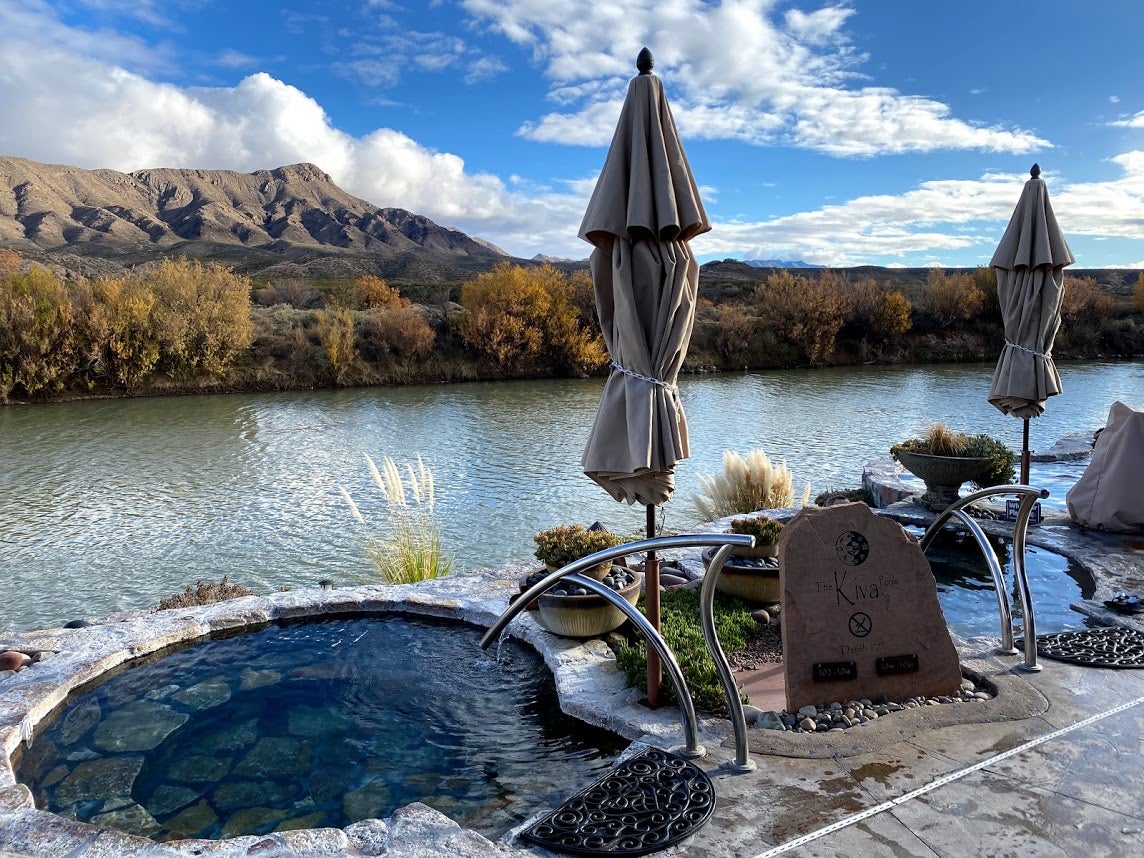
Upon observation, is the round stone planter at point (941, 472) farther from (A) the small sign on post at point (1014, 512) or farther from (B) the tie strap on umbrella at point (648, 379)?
(B) the tie strap on umbrella at point (648, 379)

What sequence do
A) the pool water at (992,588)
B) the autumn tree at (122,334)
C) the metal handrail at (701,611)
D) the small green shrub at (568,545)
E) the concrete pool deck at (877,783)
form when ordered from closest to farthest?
the concrete pool deck at (877,783) → the metal handrail at (701,611) → the pool water at (992,588) → the small green shrub at (568,545) → the autumn tree at (122,334)

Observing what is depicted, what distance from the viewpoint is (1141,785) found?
2898mm

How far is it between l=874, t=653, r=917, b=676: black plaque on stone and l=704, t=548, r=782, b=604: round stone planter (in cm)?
165

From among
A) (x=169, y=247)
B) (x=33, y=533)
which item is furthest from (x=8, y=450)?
(x=169, y=247)

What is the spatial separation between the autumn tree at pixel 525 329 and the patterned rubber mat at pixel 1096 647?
2629 cm

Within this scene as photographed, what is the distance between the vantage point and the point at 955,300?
36.7 metres

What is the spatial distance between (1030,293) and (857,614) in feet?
16.6

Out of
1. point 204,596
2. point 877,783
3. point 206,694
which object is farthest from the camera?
point 204,596

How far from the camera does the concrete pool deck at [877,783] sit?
103 inches

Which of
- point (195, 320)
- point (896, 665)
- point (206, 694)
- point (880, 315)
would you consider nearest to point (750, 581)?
point (896, 665)

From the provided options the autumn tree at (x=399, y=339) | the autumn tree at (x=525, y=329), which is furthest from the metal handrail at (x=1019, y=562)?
the autumn tree at (x=399, y=339)

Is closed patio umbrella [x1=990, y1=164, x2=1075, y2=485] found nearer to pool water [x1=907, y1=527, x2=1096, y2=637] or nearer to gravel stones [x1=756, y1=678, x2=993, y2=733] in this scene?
pool water [x1=907, y1=527, x2=1096, y2=637]

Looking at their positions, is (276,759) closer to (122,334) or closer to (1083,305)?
(122,334)

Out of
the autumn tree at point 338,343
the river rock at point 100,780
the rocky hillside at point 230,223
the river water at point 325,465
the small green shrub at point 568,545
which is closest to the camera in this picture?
the river rock at point 100,780
